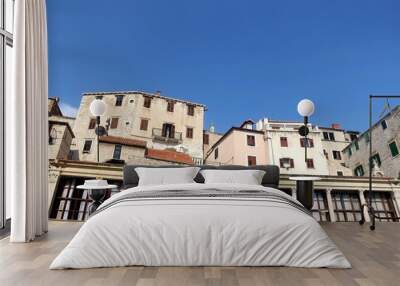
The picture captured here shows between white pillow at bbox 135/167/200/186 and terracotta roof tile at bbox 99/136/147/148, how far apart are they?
0.95 m

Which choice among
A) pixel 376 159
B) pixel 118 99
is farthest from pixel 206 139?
pixel 376 159

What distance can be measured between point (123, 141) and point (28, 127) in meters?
1.94

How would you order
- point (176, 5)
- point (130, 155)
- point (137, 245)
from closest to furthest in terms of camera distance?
1. point (137, 245)
2. point (130, 155)
3. point (176, 5)

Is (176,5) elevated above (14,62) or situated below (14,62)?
above

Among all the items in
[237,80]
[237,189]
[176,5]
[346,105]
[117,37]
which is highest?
[176,5]

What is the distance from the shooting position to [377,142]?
530 centimetres

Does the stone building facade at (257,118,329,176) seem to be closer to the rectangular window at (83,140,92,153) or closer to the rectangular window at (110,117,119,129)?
the rectangular window at (110,117,119,129)

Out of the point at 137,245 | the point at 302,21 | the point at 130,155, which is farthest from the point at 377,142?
the point at 137,245

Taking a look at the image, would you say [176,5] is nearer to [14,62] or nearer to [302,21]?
[302,21]

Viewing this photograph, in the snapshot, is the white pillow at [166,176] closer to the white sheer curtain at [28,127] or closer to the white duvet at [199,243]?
the white sheer curtain at [28,127]

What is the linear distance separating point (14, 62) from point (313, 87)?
4506 millimetres

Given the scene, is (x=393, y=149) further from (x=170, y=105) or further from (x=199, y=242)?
(x=199, y=242)

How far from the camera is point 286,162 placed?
213 inches

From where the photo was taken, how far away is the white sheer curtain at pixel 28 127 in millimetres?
3406
